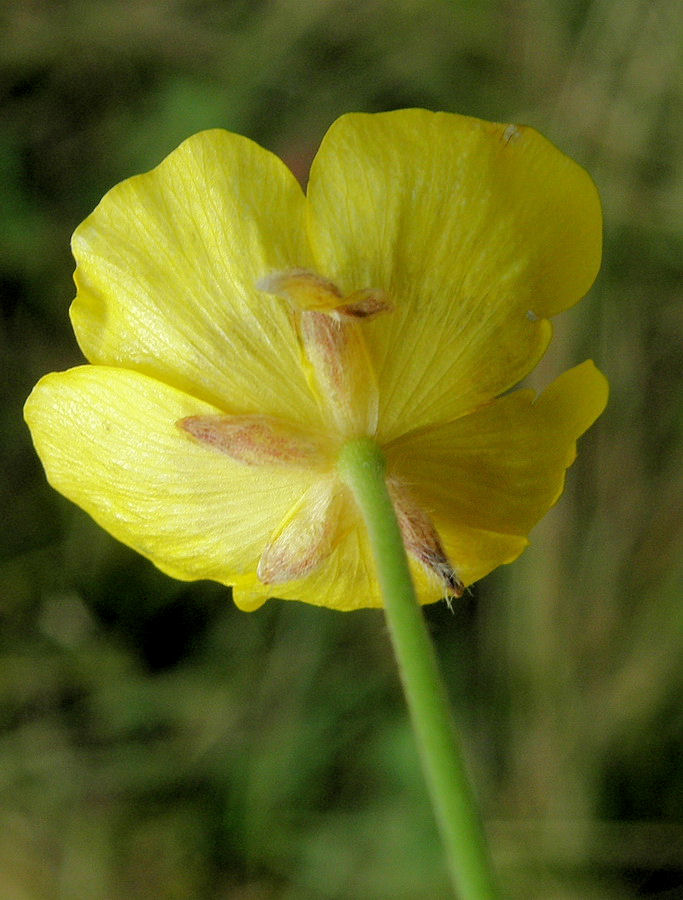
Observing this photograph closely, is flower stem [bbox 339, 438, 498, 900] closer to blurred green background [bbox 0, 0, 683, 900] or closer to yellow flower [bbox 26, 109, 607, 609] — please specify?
yellow flower [bbox 26, 109, 607, 609]

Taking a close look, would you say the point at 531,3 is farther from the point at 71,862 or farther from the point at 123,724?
the point at 71,862

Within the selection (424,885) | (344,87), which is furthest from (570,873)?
(344,87)

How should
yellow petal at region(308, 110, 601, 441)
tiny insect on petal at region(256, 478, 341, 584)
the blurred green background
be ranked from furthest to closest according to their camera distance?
1. the blurred green background
2. tiny insect on petal at region(256, 478, 341, 584)
3. yellow petal at region(308, 110, 601, 441)

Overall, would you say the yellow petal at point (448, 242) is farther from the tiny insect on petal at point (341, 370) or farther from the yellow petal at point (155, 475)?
the yellow petal at point (155, 475)

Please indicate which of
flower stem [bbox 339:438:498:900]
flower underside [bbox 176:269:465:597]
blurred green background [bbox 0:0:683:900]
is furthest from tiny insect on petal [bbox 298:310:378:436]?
blurred green background [bbox 0:0:683:900]

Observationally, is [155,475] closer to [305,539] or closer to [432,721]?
[305,539]

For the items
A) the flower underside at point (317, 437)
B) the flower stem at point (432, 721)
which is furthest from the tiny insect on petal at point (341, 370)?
the flower stem at point (432, 721)
